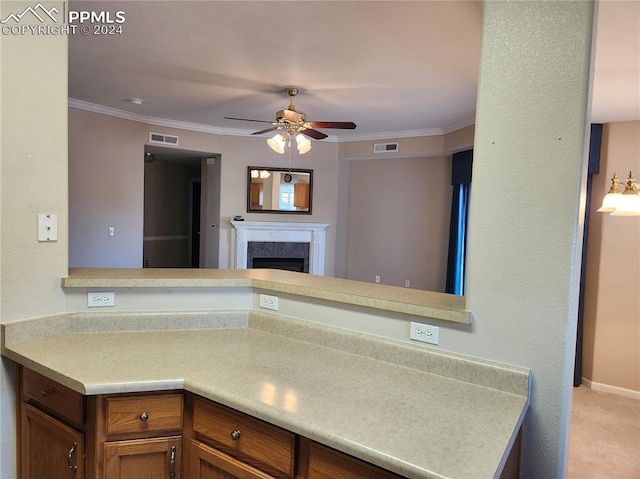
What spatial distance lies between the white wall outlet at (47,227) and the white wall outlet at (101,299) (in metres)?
0.31

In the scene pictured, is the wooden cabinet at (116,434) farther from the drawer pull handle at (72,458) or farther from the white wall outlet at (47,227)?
the white wall outlet at (47,227)

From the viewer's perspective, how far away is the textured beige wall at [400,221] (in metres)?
6.09

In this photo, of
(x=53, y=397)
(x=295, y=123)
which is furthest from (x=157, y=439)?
(x=295, y=123)

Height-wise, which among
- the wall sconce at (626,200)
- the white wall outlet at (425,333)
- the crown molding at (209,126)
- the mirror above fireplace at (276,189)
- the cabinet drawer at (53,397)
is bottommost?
the cabinet drawer at (53,397)

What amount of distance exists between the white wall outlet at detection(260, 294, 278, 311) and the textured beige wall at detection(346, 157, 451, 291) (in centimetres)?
442

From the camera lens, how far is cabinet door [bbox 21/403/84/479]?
4.93 feet

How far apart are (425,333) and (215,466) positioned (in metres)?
0.88

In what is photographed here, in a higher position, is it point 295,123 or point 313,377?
point 295,123

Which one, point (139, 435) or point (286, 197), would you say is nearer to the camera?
point (139, 435)

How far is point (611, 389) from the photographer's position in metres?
3.93

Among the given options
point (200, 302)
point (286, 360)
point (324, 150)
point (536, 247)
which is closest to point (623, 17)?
point (536, 247)

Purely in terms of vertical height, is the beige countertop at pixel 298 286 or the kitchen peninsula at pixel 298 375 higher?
the beige countertop at pixel 298 286

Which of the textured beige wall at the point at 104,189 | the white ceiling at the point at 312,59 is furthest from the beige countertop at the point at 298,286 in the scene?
the textured beige wall at the point at 104,189

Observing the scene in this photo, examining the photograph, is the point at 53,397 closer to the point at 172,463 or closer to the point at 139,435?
the point at 139,435
